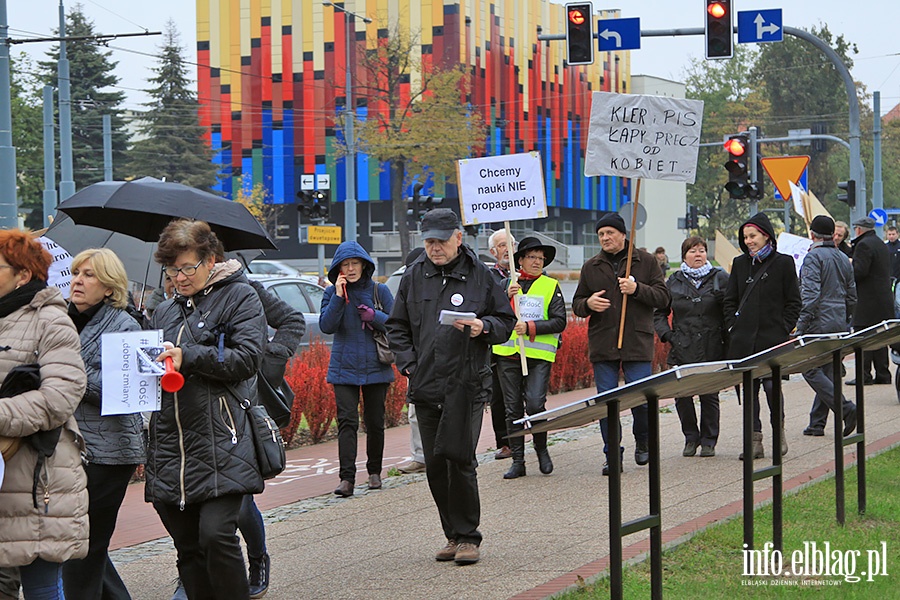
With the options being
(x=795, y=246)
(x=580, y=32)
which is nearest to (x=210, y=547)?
(x=795, y=246)

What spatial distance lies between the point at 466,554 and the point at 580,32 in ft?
41.5

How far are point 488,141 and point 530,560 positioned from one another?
225 feet

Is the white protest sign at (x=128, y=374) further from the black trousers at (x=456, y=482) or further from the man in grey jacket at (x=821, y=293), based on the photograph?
the man in grey jacket at (x=821, y=293)

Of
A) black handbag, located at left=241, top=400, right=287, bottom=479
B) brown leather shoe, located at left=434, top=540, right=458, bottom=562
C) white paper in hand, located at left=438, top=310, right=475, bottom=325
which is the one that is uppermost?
white paper in hand, located at left=438, top=310, right=475, bottom=325

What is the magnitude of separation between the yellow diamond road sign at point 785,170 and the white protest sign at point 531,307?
304 inches

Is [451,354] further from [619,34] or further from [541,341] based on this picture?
[619,34]

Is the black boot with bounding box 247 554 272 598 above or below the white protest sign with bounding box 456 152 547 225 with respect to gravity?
below

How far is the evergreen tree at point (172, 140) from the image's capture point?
7281cm

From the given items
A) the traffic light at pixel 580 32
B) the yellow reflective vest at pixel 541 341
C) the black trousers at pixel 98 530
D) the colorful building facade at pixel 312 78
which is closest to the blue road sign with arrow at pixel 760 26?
the traffic light at pixel 580 32

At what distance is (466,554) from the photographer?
7184 mm

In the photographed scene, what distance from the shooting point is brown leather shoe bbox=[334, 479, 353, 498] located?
385 inches

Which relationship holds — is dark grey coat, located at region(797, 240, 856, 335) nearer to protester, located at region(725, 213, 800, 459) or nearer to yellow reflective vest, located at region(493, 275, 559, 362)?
protester, located at region(725, 213, 800, 459)

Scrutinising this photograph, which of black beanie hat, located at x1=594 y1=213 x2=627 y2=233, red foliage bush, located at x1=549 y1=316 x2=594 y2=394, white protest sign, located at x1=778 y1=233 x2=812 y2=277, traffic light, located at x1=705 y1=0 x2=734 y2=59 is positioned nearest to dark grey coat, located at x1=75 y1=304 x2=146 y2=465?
black beanie hat, located at x1=594 y1=213 x2=627 y2=233

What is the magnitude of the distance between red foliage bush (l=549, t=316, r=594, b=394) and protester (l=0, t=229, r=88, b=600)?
1261cm
